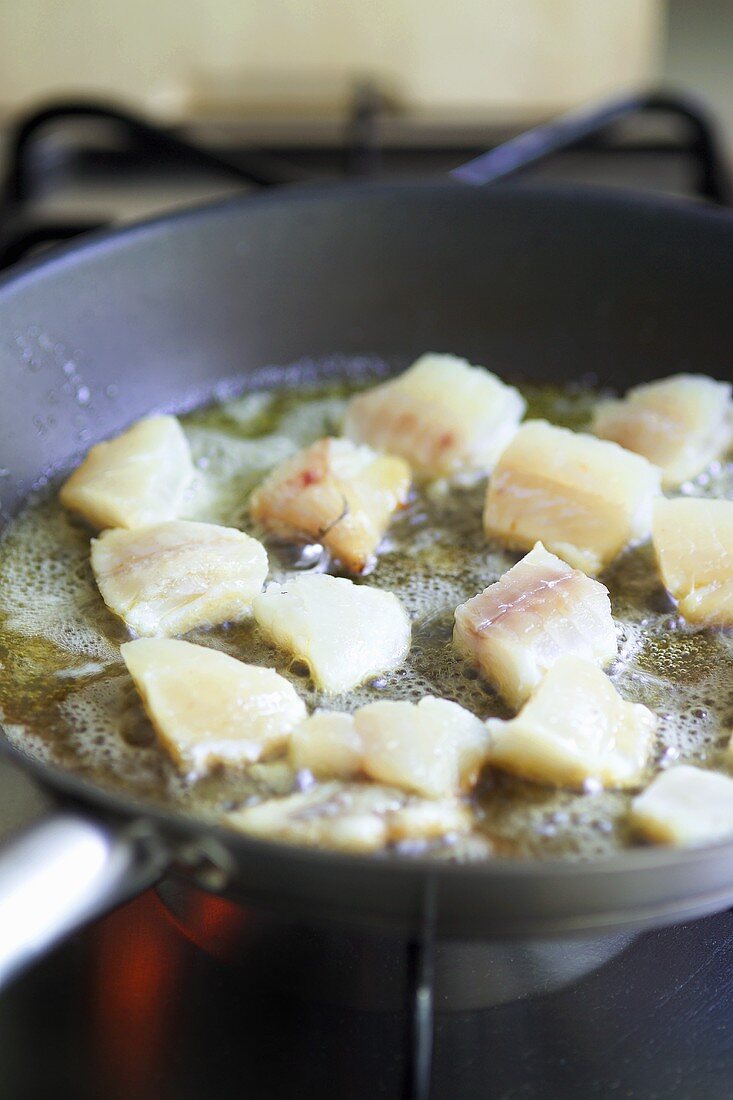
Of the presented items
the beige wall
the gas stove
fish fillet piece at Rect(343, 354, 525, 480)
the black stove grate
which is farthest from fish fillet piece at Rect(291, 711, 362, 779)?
the beige wall

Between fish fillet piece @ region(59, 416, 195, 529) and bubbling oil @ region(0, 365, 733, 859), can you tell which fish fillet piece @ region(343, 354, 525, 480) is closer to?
bubbling oil @ region(0, 365, 733, 859)

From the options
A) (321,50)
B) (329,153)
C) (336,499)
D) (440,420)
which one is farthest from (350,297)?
(321,50)

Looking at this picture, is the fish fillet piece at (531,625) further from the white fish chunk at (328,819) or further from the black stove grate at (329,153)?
the black stove grate at (329,153)

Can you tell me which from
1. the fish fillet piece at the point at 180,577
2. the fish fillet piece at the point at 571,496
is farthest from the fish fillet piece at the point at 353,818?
the fish fillet piece at the point at 571,496

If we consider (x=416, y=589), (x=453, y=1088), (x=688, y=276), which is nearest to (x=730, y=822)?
(x=453, y=1088)

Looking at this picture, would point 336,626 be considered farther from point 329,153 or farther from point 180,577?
point 329,153

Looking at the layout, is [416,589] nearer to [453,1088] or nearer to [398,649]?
[398,649]
